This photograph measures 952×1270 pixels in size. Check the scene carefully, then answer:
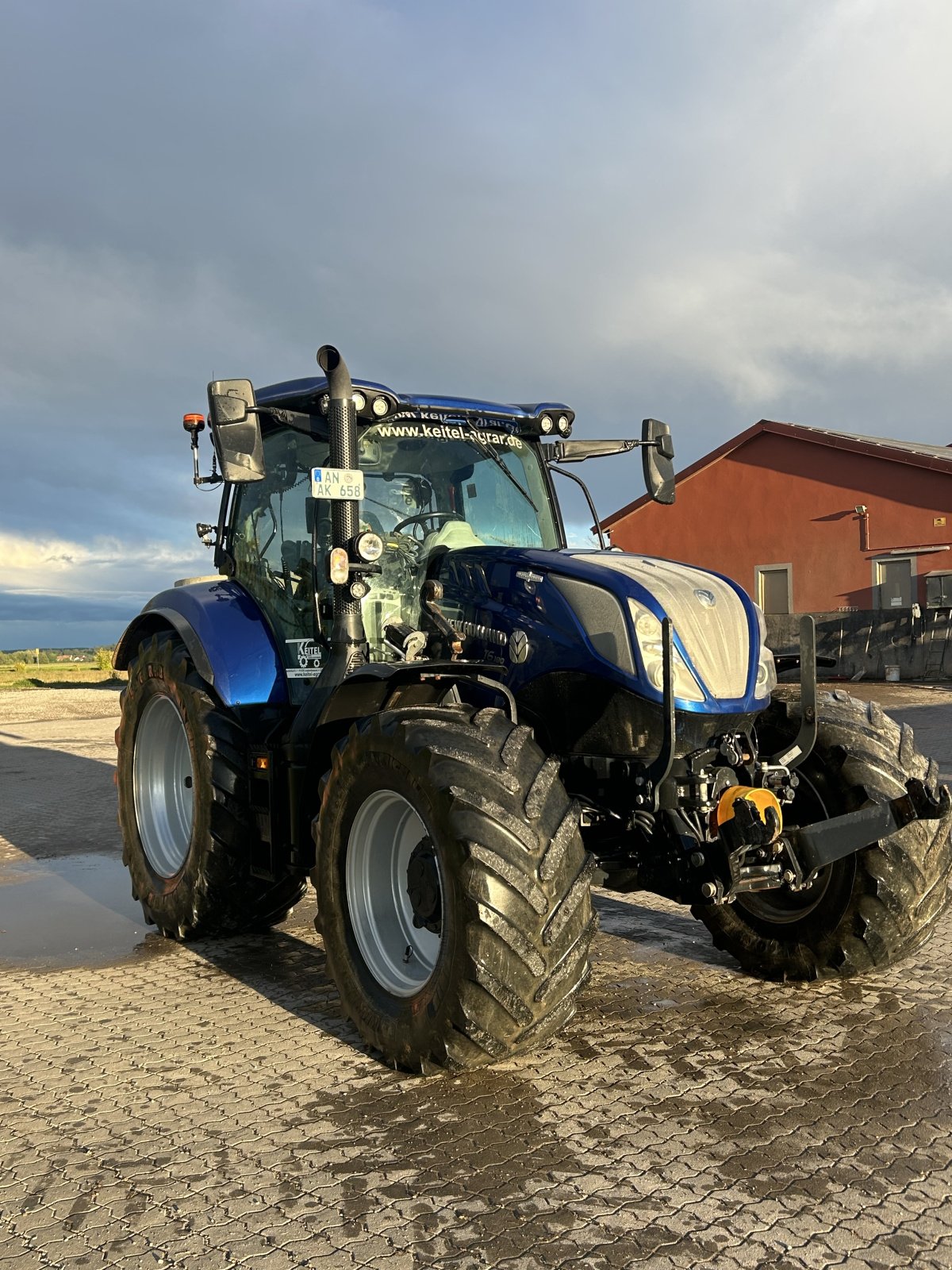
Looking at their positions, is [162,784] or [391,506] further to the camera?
[162,784]

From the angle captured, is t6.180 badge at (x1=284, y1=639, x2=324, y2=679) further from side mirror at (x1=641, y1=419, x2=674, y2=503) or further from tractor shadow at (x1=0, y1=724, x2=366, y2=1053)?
side mirror at (x1=641, y1=419, x2=674, y2=503)

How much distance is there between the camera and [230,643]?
5.28 m

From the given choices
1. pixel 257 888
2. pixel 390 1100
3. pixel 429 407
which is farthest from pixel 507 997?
pixel 429 407

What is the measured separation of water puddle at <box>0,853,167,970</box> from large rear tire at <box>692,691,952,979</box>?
3000 mm

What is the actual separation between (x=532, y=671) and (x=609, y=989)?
139 cm

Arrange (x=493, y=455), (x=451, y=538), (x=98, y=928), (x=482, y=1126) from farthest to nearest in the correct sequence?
(x=98, y=928) → (x=493, y=455) → (x=451, y=538) → (x=482, y=1126)

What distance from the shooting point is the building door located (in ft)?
80.0

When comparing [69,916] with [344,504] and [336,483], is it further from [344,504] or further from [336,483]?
[336,483]

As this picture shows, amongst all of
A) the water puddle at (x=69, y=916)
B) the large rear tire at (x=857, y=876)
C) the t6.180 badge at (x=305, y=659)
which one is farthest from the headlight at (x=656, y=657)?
the water puddle at (x=69, y=916)

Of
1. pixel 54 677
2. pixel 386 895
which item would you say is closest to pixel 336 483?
pixel 386 895

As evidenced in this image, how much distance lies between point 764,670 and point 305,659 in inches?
84.0

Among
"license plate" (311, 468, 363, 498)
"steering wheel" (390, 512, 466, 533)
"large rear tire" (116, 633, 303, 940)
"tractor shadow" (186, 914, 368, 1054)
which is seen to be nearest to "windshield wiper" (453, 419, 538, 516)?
"steering wheel" (390, 512, 466, 533)

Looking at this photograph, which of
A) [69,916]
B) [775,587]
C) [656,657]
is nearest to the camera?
[656,657]

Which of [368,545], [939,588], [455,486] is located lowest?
[368,545]
